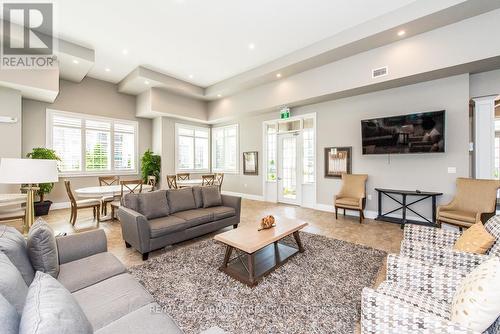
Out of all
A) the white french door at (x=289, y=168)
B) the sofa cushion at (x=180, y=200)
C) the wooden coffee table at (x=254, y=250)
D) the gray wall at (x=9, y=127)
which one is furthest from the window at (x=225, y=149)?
the gray wall at (x=9, y=127)

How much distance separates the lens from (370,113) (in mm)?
5141

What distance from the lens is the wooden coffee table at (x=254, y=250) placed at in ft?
7.84

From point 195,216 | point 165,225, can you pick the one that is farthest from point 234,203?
point 165,225

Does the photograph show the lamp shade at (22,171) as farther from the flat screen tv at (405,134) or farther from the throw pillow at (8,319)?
the flat screen tv at (405,134)

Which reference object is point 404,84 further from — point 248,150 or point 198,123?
point 198,123

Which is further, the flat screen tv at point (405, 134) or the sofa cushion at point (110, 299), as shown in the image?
the flat screen tv at point (405, 134)

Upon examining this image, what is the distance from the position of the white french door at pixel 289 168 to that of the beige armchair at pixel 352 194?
1.50 m

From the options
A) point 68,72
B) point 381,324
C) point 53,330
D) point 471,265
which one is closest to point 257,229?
point 381,324

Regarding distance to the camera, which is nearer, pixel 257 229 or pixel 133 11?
pixel 257 229

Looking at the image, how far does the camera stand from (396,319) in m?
1.18

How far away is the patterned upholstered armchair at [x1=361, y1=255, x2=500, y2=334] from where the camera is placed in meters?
1.12

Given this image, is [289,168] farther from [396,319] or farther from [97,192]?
[396,319]

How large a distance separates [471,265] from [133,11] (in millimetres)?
5370

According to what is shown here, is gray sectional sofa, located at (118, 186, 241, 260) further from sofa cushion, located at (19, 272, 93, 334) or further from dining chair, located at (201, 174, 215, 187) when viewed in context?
dining chair, located at (201, 174, 215, 187)
